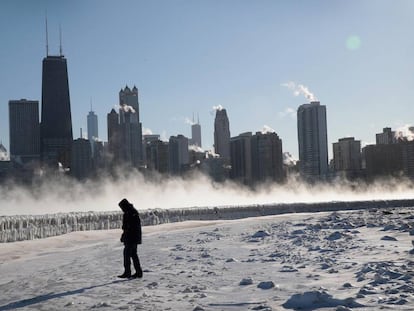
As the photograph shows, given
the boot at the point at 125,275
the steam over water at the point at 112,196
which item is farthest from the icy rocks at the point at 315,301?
the steam over water at the point at 112,196

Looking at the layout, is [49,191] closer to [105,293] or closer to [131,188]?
[131,188]

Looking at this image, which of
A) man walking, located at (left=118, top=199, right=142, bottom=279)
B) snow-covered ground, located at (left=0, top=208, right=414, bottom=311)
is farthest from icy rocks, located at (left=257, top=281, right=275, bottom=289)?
man walking, located at (left=118, top=199, right=142, bottom=279)

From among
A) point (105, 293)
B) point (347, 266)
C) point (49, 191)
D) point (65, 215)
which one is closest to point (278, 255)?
point (347, 266)

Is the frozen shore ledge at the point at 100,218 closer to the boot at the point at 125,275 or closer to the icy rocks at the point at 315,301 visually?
the boot at the point at 125,275

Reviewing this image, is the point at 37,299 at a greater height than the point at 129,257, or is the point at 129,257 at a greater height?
the point at 129,257

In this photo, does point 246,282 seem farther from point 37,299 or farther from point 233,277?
point 37,299

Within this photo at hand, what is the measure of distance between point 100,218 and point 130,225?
21538mm

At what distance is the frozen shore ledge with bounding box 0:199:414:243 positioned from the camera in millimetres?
25672

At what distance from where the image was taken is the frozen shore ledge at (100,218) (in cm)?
2567

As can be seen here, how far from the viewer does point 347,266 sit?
39.4 feet

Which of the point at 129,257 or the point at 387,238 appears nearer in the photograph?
the point at 129,257

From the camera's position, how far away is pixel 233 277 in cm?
1155

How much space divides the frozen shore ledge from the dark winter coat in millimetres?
14050

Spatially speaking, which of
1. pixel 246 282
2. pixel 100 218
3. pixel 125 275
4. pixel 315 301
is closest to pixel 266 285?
pixel 246 282
